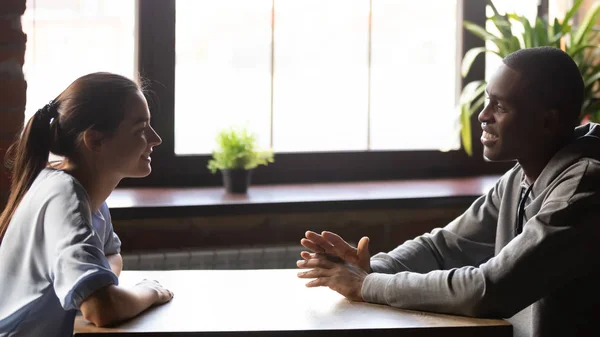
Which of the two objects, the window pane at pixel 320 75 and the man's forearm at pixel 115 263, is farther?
the window pane at pixel 320 75

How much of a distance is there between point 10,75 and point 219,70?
906 millimetres

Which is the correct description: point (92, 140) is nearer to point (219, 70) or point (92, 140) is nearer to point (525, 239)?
point (525, 239)

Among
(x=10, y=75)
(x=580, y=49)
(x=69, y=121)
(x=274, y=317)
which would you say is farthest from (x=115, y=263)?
(x=580, y=49)

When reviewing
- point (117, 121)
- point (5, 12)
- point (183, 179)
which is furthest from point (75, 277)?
point (183, 179)

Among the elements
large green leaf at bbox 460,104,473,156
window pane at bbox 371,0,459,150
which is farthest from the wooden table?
window pane at bbox 371,0,459,150

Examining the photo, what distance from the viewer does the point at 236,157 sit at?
2.91 m

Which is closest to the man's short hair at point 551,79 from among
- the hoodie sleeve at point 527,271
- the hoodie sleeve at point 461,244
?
the hoodie sleeve at point 527,271

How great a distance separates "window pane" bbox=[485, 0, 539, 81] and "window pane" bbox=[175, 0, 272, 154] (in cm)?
94

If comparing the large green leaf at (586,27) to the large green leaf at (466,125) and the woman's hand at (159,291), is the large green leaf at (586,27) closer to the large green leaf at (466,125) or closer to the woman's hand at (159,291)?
the large green leaf at (466,125)

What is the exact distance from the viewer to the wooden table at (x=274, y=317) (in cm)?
152

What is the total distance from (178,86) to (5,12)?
81cm

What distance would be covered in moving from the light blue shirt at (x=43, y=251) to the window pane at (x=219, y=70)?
1.43 m

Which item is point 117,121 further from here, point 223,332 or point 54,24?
point 54,24

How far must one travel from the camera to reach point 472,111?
10.5 feet
